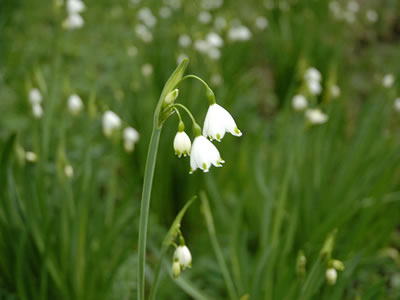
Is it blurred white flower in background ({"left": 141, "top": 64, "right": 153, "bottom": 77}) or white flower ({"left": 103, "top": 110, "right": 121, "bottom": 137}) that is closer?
white flower ({"left": 103, "top": 110, "right": 121, "bottom": 137})

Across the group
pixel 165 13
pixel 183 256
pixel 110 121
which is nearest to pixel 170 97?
pixel 183 256

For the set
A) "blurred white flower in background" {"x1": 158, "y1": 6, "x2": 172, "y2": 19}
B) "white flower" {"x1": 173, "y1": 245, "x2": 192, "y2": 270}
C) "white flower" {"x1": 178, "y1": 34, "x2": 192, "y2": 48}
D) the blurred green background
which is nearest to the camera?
"white flower" {"x1": 173, "y1": 245, "x2": 192, "y2": 270}

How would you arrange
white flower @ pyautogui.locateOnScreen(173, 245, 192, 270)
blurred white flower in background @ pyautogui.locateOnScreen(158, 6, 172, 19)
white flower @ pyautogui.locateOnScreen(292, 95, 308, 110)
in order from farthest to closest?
blurred white flower in background @ pyautogui.locateOnScreen(158, 6, 172, 19) < white flower @ pyautogui.locateOnScreen(292, 95, 308, 110) < white flower @ pyautogui.locateOnScreen(173, 245, 192, 270)

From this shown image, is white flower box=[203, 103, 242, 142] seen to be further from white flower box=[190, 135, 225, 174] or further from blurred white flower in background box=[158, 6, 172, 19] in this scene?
blurred white flower in background box=[158, 6, 172, 19]

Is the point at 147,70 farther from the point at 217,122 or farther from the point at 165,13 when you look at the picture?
the point at 217,122

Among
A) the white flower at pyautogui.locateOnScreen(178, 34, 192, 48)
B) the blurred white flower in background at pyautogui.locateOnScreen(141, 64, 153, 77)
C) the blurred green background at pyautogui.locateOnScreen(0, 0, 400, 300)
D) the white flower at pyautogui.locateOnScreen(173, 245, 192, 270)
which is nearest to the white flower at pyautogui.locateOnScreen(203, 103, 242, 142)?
the white flower at pyautogui.locateOnScreen(173, 245, 192, 270)

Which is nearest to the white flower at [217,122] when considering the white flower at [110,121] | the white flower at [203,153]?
the white flower at [203,153]

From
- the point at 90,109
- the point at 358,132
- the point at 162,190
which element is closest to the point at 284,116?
the point at 358,132

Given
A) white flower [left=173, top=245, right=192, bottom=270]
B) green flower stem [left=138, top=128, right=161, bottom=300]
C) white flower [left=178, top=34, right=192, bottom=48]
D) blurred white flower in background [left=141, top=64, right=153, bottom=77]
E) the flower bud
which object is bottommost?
white flower [left=173, top=245, right=192, bottom=270]

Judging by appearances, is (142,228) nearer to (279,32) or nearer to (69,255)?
(69,255)
